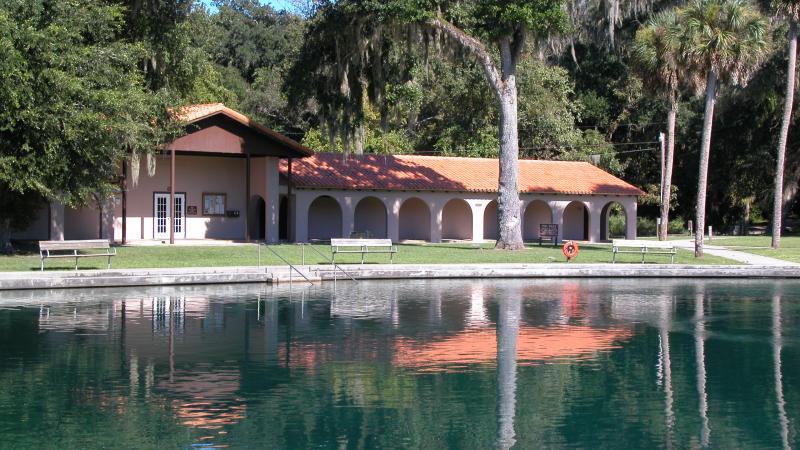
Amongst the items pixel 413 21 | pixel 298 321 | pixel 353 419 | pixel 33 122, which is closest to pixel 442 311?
pixel 298 321

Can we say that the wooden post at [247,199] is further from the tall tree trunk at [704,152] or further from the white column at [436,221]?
the tall tree trunk at [704,152]

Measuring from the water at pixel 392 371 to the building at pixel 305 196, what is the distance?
15.0 metres

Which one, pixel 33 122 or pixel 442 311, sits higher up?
pixel 33 122

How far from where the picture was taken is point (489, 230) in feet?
141

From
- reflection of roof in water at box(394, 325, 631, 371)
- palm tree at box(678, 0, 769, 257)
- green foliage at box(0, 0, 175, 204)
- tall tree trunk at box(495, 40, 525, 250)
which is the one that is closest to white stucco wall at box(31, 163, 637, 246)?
green foliage at box(0, 0, 175, 204)

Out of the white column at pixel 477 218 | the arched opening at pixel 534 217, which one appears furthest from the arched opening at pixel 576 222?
the white column at pixel 477 218

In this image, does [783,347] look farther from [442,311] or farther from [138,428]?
[138,428]

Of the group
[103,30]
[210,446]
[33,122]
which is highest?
[103,30]

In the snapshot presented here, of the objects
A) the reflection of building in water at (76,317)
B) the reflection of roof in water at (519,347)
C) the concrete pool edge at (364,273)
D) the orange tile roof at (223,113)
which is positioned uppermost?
the orange tile roof at (223,113)

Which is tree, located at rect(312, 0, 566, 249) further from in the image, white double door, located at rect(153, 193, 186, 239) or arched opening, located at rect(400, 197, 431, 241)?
arched opening, located at rect(400, 197, 431, 241)

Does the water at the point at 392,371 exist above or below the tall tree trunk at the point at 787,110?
below

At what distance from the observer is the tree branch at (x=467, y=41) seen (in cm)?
2958

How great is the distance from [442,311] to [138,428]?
905 cm

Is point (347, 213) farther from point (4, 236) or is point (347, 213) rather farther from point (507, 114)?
point (4, 236)
